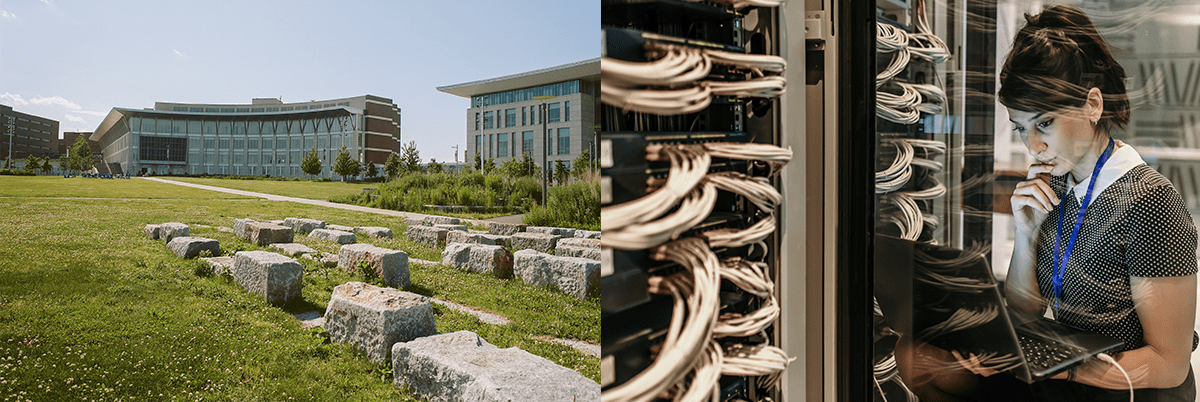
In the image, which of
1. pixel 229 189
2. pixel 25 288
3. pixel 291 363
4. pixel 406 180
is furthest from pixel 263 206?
pixel 291 363

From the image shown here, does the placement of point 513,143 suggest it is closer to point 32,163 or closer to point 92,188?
point 92,188

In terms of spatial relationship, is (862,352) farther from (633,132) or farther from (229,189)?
(229,189)

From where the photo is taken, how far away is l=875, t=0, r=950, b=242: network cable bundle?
1.18 ft

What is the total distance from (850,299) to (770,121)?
14cm

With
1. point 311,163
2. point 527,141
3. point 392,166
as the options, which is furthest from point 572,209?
point 527,141

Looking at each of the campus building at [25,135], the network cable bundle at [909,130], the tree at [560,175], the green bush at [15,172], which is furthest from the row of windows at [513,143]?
the network cable bundle at [909,130]

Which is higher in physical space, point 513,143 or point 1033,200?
point 513,143

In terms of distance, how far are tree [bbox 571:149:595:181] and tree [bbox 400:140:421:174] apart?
5.52ft

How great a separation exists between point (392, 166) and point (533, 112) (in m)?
2.93

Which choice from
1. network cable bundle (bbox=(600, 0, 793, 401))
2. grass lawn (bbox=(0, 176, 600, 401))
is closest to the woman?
network cable bundle (bbox=(600, 0, 793, 401))

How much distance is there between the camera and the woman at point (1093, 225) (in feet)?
1.01

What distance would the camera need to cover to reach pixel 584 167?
637cm

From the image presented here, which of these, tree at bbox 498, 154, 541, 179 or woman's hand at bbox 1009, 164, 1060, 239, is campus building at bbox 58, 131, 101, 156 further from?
woman's hand at bbox 1009, 164, 1060, 239

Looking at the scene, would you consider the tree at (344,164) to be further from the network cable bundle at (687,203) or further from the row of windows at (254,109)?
the network cable bundle at (687,203)
